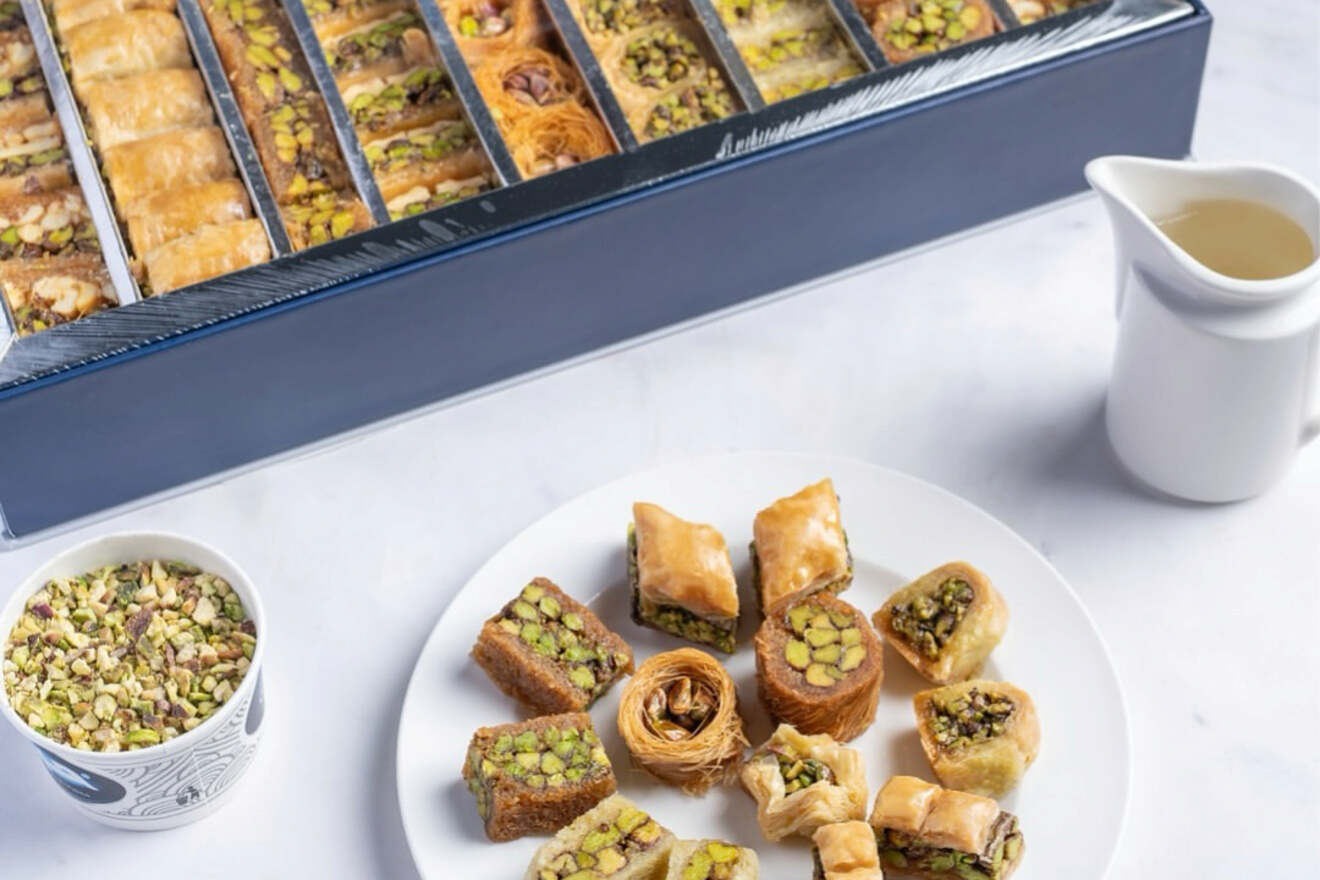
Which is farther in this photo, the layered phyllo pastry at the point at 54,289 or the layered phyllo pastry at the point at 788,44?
the layered phyllo pastry at the point at 788,44

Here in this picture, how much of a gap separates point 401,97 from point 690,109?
1.39 ft

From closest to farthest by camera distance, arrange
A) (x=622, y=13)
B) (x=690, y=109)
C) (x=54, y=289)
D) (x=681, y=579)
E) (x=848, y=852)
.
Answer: (x=848, y=852) → (x=681, y=579) → (x=54, y=289) → (x=690, y=109) → (x=622, y=13)

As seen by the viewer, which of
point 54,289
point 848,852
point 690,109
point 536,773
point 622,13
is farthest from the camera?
point 622,13

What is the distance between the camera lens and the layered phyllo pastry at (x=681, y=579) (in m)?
2.17

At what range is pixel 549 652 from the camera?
218cm

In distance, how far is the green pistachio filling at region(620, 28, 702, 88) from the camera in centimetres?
260

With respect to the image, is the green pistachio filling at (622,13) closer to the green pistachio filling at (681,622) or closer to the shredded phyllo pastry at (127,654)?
the green pistachio filling at (681,622)

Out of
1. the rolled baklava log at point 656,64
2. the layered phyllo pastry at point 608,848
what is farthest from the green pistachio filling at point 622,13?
the layered phyllo pastry at point 608,848

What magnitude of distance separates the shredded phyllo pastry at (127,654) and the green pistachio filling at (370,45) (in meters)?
0.85

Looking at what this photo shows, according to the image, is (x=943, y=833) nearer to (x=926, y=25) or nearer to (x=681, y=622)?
(x=681, y=622)

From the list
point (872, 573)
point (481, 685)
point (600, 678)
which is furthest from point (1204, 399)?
point (481, 685)

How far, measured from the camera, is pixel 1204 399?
7.27 ft

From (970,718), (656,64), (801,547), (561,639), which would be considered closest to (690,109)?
(656,64)

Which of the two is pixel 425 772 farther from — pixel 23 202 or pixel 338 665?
pixel 23 202
